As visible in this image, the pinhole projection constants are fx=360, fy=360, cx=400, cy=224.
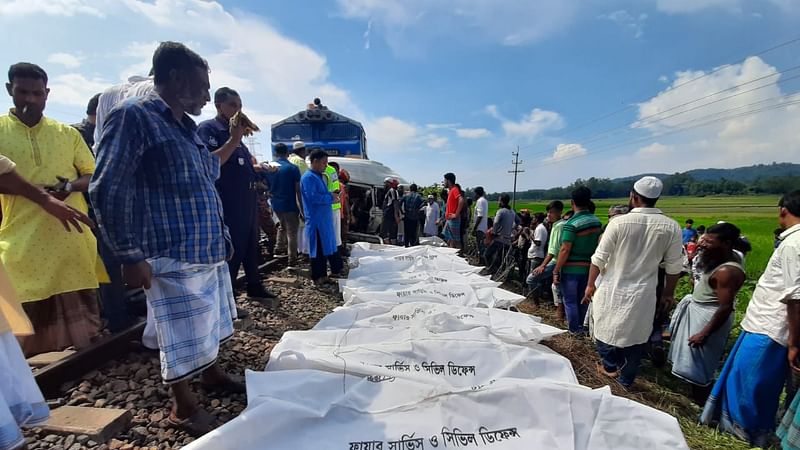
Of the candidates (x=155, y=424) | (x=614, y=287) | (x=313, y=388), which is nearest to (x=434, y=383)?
(x=313, y=388)

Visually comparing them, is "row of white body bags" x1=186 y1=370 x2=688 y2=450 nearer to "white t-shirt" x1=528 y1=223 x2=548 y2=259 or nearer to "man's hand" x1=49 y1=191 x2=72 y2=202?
"man's hand" x1=49 y1=191 x2=72 y2=202

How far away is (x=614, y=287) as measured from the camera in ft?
10.0

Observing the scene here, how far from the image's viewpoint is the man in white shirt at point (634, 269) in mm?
2891

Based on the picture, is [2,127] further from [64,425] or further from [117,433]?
[117,433]

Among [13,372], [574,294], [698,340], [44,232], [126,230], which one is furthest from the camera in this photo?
[574,294]

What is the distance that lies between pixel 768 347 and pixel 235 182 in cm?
429

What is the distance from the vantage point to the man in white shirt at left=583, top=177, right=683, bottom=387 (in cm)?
289

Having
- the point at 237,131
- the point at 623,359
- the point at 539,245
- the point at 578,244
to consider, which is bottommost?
the point at 623,359

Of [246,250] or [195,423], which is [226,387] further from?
[246,250]

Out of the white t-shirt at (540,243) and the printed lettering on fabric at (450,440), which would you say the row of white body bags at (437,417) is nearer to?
the printed lettering on fabric at (450,440)

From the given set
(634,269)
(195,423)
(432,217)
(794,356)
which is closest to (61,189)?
(195,423)

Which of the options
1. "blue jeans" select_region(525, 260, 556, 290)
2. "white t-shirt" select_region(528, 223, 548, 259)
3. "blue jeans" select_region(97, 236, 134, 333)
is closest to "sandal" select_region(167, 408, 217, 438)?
"blue jeans" select_region(97, 236, 134, 333)

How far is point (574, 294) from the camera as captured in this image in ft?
13.6

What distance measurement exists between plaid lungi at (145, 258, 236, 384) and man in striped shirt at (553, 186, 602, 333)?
11.5ft
